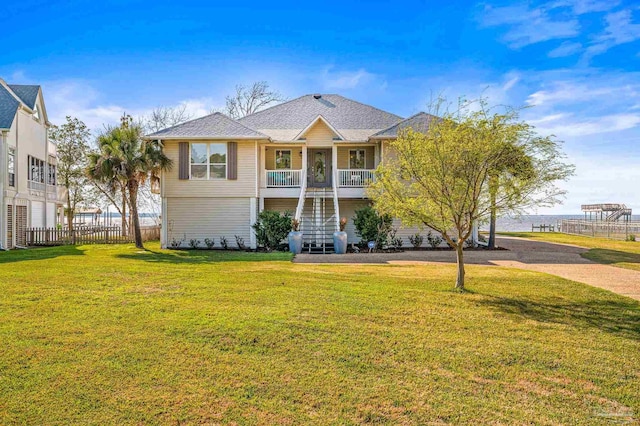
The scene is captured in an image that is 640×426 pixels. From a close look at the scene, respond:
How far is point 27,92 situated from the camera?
2308 cm

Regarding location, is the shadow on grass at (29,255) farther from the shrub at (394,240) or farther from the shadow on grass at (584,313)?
the shadow on grass at (584,313)

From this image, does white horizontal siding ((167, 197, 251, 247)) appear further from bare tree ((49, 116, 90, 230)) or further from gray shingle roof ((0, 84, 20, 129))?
bare tree ((49, 116, 90, 230))

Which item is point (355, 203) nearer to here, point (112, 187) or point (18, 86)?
point (112, 187)

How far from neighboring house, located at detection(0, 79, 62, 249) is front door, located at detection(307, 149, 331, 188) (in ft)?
48.6

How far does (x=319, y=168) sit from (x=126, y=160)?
960cm

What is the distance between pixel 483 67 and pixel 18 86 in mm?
25226

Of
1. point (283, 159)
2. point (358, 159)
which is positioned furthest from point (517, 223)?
point (283, 159)

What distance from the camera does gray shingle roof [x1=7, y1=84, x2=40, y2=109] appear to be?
22.6 metres

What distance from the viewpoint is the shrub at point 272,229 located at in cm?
1808

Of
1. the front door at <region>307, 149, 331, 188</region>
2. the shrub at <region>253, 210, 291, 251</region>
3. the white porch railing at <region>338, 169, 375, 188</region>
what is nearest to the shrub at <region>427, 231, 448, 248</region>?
the white porch railing at <region>338, 169, 375, 188</region>

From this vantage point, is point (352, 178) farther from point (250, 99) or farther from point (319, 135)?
point (250, 99)

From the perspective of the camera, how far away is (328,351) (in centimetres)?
514

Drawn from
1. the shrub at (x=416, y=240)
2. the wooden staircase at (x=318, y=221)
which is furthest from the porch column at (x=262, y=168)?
the shrub at (x=416, y=240)

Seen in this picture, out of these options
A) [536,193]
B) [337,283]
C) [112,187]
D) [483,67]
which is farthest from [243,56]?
[536,193]
